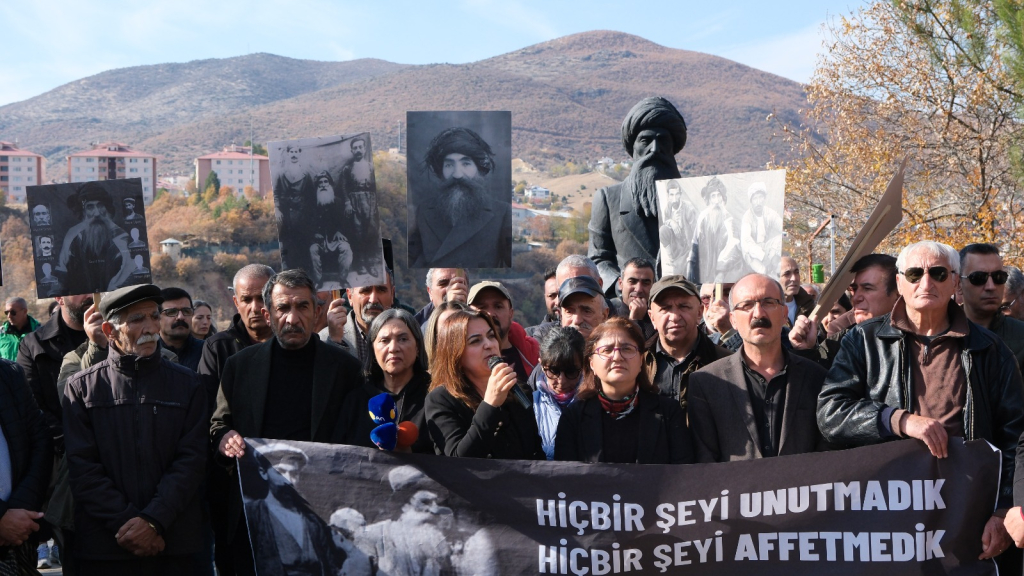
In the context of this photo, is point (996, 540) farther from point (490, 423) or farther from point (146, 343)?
point (146, 343)

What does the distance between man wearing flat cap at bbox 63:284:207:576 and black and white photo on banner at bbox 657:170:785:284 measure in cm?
331

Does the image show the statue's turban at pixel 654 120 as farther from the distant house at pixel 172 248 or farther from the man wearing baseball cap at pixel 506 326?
the distant house at pixel 172 248

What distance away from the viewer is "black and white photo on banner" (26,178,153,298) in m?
6.81

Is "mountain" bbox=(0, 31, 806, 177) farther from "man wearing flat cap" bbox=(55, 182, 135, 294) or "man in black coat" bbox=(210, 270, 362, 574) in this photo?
"man in black coat" bbox=(210, 270, 362, 574)

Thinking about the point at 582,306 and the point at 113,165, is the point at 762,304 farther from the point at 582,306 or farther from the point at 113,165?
the point at 113,165

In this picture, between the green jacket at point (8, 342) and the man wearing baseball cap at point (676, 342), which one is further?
the green jacket at point (8, 342)

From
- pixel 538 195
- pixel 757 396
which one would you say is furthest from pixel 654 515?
pixel 538 195

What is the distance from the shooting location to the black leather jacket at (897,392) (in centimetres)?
435

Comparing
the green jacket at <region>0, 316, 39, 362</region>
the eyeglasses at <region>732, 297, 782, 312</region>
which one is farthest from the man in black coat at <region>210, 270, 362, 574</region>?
the green jacket at <region>0, 316, 39, 362</region>

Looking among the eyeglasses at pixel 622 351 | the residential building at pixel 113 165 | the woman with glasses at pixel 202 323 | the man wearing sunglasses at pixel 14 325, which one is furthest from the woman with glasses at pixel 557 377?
the residential building at pixel 113 165

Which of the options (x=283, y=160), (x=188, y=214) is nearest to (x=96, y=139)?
(x=188, y=214)

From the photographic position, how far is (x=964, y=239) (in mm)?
23703

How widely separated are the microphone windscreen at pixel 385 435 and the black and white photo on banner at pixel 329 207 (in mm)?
2221

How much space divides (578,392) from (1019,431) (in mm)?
Result: 1765
